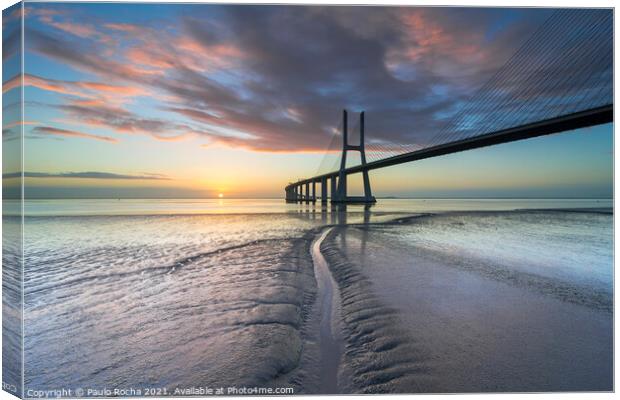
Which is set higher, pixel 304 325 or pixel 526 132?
pixel 526 132

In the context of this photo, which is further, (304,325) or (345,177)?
(345,177)

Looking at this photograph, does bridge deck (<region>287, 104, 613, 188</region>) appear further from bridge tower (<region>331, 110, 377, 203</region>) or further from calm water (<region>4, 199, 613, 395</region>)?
bridge tower (<region>331, 110, 377, 203</region>)

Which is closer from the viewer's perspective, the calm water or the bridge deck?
the calm water

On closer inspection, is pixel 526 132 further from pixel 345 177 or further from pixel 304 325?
pixel 345 177

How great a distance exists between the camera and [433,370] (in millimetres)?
1700

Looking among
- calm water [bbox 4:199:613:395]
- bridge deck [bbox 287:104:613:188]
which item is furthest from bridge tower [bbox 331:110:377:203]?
calm water [bbox 4:199:613:395]

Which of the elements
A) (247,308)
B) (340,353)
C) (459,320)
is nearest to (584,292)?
(459,320)

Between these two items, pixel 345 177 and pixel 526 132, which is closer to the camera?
pixel 526 132

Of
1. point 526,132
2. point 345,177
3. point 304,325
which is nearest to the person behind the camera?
point 304,325

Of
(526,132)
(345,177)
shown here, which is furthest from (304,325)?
(345,177)

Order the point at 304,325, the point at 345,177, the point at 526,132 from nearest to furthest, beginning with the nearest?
the point at 304,325
the point at 526,132
the point at 345,177

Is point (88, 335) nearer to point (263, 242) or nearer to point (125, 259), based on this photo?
point (125, 259)

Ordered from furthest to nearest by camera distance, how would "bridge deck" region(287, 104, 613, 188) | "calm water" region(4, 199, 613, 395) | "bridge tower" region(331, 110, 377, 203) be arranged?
"bridge tower" region(331, 110, 377, 203), "bridge deck" region(287, 104, 613, 188), "calm water" region(4, 199, 613, 395)

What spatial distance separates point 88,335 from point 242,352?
3.29ft
